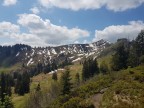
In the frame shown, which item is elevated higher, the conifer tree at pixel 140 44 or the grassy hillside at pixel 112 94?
the conifer tree at pixel 140 44

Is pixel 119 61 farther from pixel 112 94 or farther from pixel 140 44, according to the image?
pixel 112 94

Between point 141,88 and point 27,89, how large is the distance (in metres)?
109

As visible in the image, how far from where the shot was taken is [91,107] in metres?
72.7

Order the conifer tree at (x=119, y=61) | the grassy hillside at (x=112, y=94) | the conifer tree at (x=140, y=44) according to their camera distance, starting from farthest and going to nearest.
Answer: the conifer tree at (x=140, y=44), the conifer tree at (x=119, y=61), the grassy hillside at (x=112, y=94)

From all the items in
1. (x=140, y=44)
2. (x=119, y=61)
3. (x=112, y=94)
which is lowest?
(x=112, y=94)

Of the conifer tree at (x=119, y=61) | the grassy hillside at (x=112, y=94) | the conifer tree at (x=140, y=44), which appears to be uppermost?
the conifer tree at (x=140, y=44)

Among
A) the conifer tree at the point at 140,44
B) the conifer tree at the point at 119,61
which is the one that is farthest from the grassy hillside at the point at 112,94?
the conifer tree at the point at 140,44

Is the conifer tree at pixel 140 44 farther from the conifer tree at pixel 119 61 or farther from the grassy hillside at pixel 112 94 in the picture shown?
the grassy hillside at pixel 112 94

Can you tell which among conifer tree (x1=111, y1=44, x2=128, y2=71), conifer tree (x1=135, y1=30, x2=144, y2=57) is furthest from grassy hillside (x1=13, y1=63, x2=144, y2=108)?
conifer tree (x1=135, y1=30, x2=144, y2=57)

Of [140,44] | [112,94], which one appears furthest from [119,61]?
[112,94]

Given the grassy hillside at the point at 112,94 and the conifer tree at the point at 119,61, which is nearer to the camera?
the grassy hillside at the point at 112,94

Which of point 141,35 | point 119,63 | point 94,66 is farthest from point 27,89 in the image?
point 141,35

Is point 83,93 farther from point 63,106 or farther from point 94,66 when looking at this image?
point 94,66

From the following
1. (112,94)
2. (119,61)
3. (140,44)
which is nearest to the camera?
(112,94)
